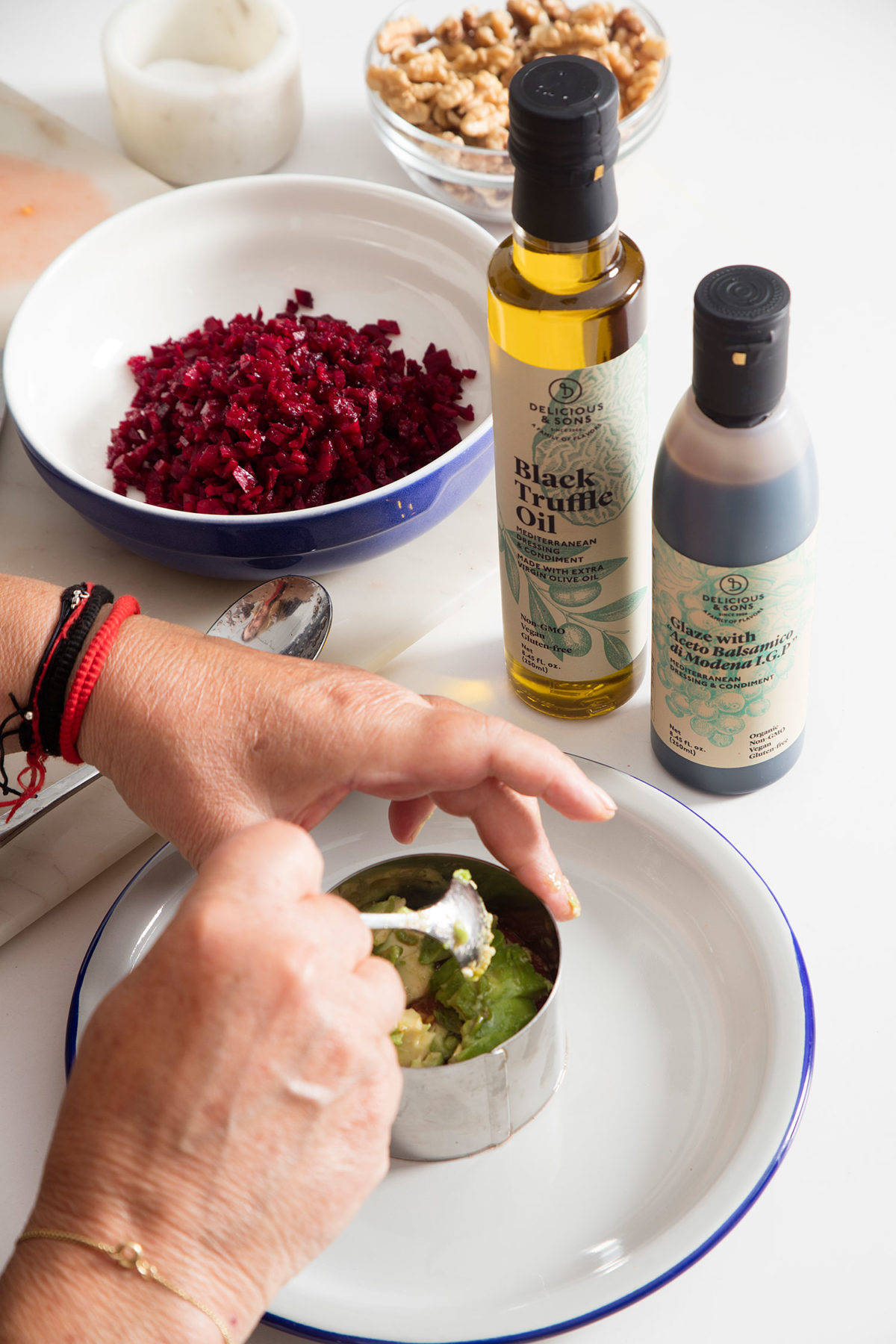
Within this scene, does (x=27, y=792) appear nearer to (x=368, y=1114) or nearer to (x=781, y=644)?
(x=368, y=1114)

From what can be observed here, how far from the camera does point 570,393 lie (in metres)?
0.79

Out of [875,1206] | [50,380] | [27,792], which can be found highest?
[50,380]

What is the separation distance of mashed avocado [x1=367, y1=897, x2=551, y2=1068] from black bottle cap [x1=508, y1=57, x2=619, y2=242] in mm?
444

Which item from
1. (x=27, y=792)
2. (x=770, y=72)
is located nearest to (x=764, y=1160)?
(x=27, y=792)

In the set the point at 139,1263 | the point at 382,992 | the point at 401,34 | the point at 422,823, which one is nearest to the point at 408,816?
the point at 422,823

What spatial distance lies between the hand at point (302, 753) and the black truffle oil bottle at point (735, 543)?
131 millimetres

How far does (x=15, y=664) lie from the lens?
0.89 meters

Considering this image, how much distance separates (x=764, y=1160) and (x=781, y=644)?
33 cm

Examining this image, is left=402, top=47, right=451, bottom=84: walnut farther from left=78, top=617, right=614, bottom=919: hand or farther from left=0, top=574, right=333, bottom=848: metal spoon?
left=78, top=617, right=614, bottom=919: hand

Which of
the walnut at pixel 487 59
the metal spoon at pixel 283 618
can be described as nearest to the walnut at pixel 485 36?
the walnut at pixel 487 59

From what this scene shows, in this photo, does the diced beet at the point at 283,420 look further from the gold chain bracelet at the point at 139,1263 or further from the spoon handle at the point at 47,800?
the gold chain bracelet at the point at 139,1263

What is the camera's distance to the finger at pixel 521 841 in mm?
815

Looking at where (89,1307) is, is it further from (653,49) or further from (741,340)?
(653,49)

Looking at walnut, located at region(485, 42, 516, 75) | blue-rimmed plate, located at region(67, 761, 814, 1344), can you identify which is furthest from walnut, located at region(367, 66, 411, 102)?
blue-rimmed plate, located at region(67, 761, 814, 1344)
